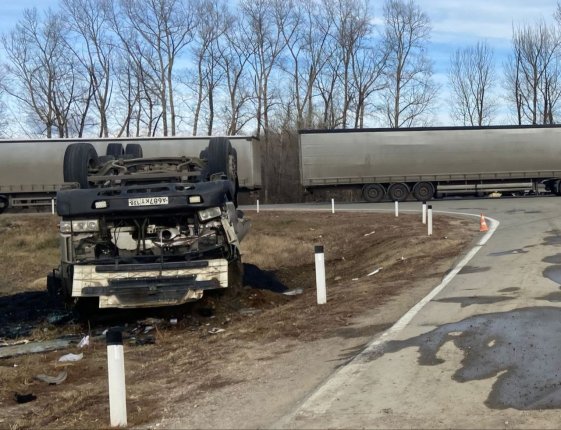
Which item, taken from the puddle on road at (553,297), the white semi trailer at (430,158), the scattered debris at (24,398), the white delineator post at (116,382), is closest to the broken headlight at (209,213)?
the scattered debris at (24,398)

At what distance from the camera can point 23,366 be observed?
7.25 m

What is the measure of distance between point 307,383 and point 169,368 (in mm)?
1910

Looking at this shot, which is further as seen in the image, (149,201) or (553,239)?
(553,239)

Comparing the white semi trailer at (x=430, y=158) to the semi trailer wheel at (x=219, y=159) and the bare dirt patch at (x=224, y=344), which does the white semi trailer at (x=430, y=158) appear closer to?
the bare dirt patch at (x=224, y=344)

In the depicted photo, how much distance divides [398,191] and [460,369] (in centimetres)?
3037

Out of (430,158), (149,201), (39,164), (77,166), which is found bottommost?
(149,201)

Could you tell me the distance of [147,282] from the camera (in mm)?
8406

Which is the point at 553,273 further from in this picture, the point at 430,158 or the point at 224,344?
the point at 430,158

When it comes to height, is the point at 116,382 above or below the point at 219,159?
below

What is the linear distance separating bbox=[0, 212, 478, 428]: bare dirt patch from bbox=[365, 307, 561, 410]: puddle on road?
0.81 meters

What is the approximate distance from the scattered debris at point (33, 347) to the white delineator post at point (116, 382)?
4156 mm

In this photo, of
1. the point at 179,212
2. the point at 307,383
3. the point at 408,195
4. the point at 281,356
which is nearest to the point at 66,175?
the point at 179,212

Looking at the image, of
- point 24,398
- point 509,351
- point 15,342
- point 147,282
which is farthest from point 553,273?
point 15,342

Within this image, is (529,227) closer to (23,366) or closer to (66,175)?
(66,175)
